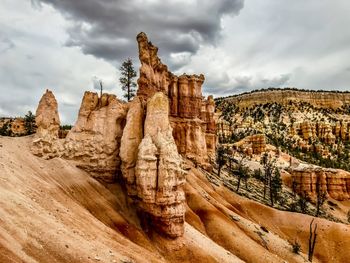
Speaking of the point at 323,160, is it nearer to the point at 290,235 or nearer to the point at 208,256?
the point at 290,235

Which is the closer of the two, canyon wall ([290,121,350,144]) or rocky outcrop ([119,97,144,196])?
rocky outcrop ([119,97,144,196])

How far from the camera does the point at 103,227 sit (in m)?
27.3

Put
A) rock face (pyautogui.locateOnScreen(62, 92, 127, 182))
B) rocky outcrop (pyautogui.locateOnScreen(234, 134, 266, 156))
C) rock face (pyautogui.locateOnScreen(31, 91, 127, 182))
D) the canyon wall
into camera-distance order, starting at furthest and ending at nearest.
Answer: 1. the canyon wall
2. rocky outcrop (pyautogui.locateOnScreen(234, 134, 266, 156))
3. rock face (pyautogui.locateOnScreen(62, 92, 127, 182))
4. rock face (pyautogui.locateOnScreen(31, 91, 127, 182))

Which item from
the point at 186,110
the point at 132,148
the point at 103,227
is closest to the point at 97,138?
the point at 132,148

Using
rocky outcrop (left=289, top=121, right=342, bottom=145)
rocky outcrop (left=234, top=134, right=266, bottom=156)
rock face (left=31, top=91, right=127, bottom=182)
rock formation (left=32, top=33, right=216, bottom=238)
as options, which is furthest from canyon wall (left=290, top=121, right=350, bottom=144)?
rock face (left=31, top=91, right=127, bottom=182)

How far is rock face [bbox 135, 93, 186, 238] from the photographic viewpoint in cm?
3275

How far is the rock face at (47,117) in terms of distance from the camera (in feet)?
115

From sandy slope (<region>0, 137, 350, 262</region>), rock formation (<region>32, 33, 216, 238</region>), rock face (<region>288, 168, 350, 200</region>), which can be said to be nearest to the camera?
sandy slope (<region>0, 137, 350, 262</region>)

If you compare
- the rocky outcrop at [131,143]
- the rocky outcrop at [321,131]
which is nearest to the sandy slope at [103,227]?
the rocky outcrop at [131,143]

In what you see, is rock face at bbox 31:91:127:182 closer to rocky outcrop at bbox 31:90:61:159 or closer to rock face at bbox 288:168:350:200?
rocky outcrop at bbox 31:90:61:159

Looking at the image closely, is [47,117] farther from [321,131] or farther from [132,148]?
[321,131]

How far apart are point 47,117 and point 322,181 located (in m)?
80.5

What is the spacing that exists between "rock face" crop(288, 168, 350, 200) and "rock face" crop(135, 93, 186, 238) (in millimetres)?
68989

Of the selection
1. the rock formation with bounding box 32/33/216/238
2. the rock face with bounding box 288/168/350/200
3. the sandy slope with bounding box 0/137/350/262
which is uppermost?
the rock formation with bounding box 32/33/216/238
